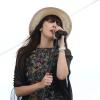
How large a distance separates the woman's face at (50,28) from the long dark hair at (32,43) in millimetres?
31

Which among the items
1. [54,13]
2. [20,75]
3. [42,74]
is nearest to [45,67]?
[42,74]

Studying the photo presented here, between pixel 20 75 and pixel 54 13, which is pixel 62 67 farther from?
pixel 54 13

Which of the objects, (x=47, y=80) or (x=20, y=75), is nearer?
(x=47, y=80)

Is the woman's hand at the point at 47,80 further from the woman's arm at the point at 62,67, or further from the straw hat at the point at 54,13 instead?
the straw hat at the point at 54,13

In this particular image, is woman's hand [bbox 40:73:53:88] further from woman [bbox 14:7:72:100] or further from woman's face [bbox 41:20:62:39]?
woman's face [bbox 41:20:62:39]

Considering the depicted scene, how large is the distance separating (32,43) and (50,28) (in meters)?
0.14

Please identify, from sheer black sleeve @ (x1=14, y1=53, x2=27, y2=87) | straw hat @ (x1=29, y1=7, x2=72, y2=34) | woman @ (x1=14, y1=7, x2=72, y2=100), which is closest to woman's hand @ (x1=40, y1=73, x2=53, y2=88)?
woman @ (x1=14, y1=7, x2=72, y2=100)

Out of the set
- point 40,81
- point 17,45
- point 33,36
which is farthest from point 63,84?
point 17,45

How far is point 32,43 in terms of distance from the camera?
257cm

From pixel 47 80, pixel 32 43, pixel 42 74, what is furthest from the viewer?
pixel 32 43

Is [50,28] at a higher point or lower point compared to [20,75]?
higher

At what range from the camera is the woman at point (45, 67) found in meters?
2.40

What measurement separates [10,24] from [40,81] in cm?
165

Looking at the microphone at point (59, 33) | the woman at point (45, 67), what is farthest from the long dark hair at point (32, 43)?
the microphone at point (59, 33)
